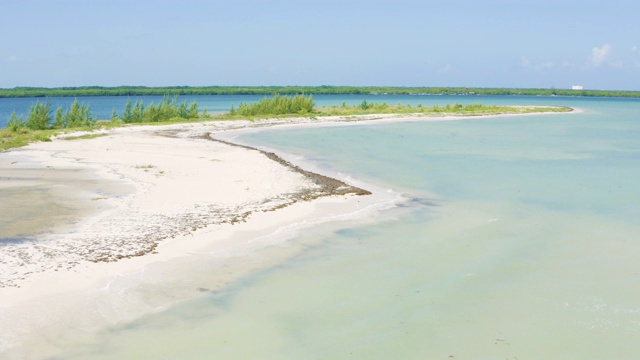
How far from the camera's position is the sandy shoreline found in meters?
6.53

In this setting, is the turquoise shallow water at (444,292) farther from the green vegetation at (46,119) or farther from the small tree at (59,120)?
the small tree at (59,120)

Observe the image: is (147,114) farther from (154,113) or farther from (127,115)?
(127,115)

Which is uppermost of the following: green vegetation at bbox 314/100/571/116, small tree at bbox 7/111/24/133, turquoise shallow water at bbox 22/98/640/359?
small tree at bbox 7/111/24/133

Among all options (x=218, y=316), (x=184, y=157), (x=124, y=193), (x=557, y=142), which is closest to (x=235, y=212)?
(x=124, y=193)

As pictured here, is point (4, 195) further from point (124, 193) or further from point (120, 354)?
point (120, 354)

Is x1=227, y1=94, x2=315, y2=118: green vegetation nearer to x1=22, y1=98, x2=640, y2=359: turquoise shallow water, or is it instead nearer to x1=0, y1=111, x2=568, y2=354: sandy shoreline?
x1=0, y1=111, x2=568, y2=354: sandy shoreline

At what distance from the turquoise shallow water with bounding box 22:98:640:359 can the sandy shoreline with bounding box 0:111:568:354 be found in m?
0.60

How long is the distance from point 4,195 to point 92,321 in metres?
6.62

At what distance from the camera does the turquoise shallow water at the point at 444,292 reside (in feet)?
19.0

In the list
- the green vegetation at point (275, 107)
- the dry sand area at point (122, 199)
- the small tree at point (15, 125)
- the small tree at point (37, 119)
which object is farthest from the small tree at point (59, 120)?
the green vegetation at point (275, 107)

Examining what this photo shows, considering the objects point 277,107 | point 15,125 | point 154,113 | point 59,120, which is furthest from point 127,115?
point 277,107

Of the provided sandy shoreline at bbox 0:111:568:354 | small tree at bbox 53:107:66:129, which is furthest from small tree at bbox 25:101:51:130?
sandy shoreline at bbox 0:111:568:354

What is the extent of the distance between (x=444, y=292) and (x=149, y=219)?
14.3ft

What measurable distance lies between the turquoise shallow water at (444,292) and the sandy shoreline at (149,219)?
0.60 m
